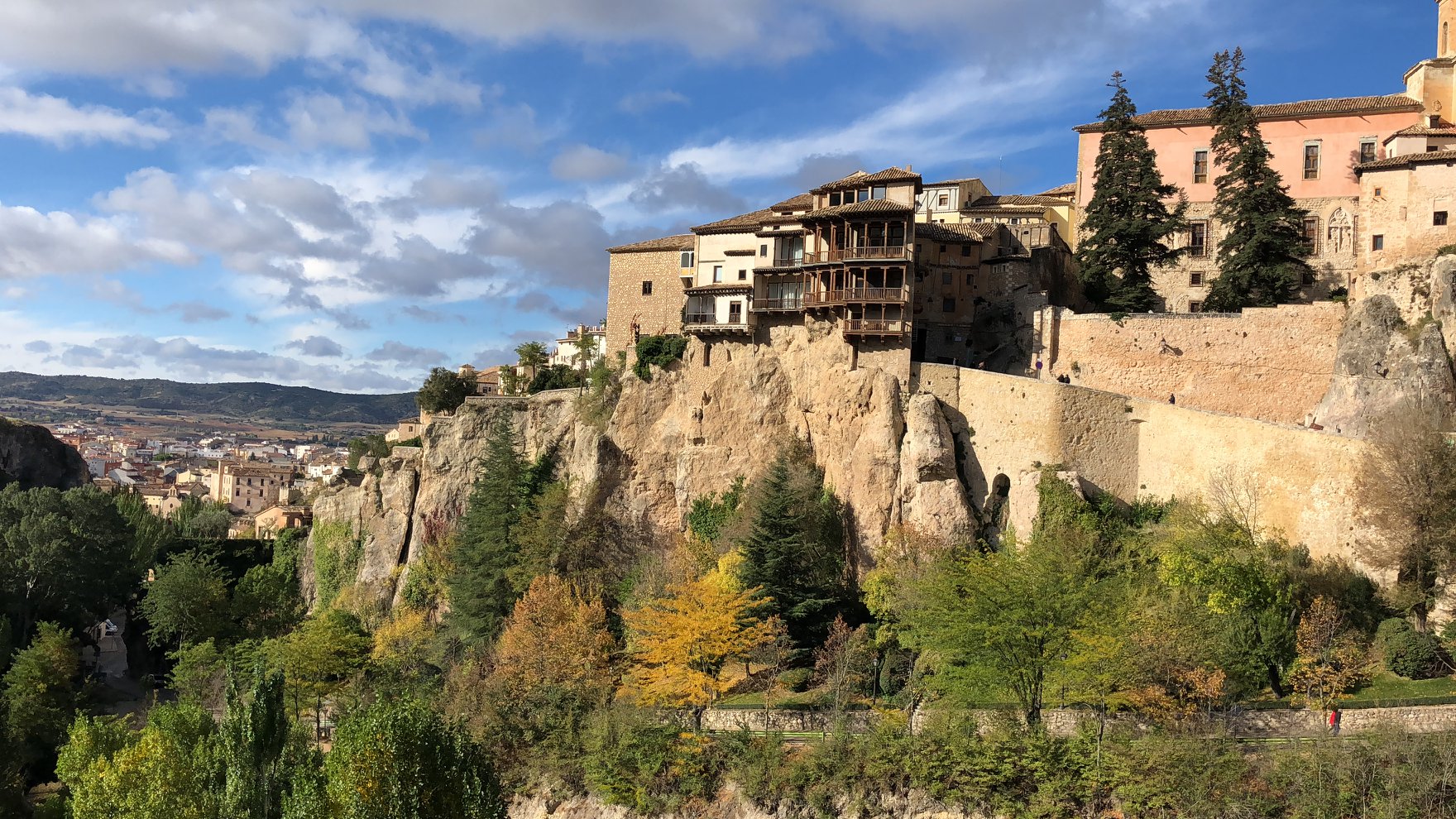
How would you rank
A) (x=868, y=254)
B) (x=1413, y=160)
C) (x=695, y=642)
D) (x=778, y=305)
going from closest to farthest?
(x=695, y=642)
(x=1413, y=160)
(x=868, y=254)
(x=778, y=305)

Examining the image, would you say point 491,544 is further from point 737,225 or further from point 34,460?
point 34,460

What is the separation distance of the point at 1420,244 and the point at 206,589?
5331cm

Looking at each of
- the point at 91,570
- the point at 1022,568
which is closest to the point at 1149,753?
the point at 1022,568

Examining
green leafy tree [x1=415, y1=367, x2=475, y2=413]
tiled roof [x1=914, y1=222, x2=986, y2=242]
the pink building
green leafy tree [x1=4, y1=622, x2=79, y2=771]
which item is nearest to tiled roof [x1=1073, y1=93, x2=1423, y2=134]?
the pink building

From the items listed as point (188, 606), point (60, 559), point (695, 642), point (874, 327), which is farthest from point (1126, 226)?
point (60, 559)

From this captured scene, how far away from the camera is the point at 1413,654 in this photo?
29.3 meters

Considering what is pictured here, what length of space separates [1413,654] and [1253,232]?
20.8 meters

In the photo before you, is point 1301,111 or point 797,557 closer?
point 797,557

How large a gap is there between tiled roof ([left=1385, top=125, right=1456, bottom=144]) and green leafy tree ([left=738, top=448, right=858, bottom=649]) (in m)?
26.2

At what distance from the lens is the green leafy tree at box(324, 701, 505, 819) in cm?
2567

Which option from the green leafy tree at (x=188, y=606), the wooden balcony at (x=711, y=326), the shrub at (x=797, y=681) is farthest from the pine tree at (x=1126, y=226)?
the green leafy tree at (x=188, y=606)

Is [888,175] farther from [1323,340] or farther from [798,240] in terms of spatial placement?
[1323,340]

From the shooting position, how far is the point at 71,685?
158 feet

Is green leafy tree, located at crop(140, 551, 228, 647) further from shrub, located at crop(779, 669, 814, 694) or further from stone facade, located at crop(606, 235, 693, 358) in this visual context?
shrub, located at crop(779, 669, 814, 694)
